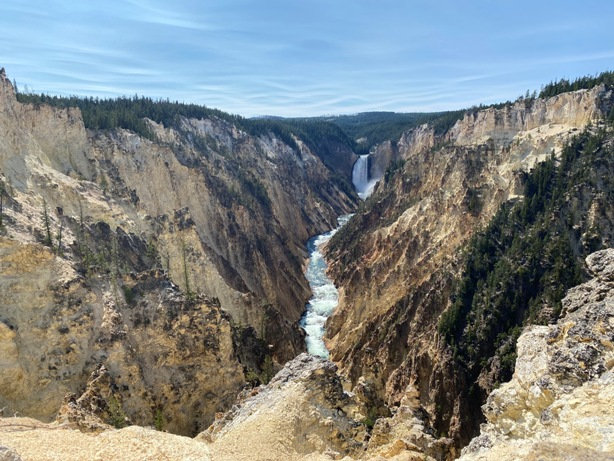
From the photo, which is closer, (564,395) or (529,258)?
(564,395)

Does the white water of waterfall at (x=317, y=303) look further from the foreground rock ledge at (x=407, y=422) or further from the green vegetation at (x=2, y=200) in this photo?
the green vegetation at (x=2, y=200)

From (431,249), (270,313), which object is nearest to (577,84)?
(431,249)

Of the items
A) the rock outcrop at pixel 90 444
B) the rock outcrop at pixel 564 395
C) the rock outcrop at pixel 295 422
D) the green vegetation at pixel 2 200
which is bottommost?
the rock outcrop at pixel 295 422

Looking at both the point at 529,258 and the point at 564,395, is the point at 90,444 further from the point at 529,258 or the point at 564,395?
the point at 529,258

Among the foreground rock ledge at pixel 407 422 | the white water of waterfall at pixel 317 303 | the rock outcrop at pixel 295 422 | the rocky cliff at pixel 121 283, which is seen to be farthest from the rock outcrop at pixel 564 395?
the white water of waterfall at pixel 317 303

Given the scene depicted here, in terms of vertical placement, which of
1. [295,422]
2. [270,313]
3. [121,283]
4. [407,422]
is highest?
[121,283]

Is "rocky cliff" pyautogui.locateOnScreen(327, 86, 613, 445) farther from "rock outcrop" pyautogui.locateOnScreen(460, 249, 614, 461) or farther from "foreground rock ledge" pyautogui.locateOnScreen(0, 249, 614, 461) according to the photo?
"rock outcrop" pyautogui.locateOnScreen(460, 249, 614, 461)

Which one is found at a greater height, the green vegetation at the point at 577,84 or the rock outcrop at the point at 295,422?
the green vegetation at the point at 577,84

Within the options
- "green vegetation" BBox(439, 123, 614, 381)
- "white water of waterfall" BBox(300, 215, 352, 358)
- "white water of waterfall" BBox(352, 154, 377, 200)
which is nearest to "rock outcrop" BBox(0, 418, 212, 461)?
"green vegetation" BBox(439, 123, 614, 381)
